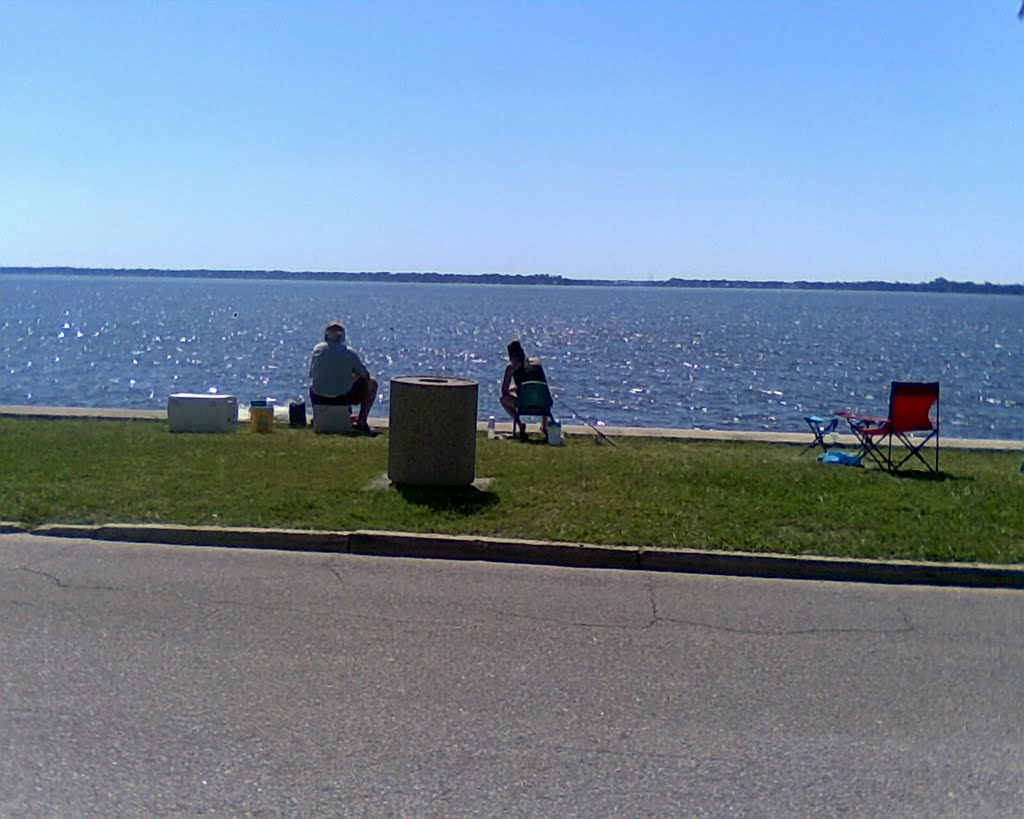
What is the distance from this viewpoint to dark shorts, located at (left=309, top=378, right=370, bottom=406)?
14.1 metres

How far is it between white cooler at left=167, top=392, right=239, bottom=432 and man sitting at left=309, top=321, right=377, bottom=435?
1.18 metres

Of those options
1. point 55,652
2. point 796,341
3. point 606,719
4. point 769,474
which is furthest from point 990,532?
point 796,341

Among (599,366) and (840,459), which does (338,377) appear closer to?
(840,459)

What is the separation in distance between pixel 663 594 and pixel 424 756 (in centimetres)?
279

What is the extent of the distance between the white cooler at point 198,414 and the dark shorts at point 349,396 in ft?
3.77

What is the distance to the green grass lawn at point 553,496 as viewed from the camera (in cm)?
790

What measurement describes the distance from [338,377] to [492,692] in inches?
381

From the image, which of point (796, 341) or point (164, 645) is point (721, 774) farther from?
point (796, 341)

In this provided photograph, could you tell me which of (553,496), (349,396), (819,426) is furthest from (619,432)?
(553,496)

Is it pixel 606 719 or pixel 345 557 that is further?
pixel 345 557

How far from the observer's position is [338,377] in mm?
14203

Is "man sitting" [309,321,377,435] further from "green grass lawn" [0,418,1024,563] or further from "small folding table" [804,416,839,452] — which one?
"small folding table" [804,416,839,452]

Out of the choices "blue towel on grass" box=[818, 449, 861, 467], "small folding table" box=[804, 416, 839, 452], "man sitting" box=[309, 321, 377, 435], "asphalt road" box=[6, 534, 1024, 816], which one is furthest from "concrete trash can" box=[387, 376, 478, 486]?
"small folding table" box=[804, 416, 839, 452]

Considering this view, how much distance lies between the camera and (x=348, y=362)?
14.2 metres
